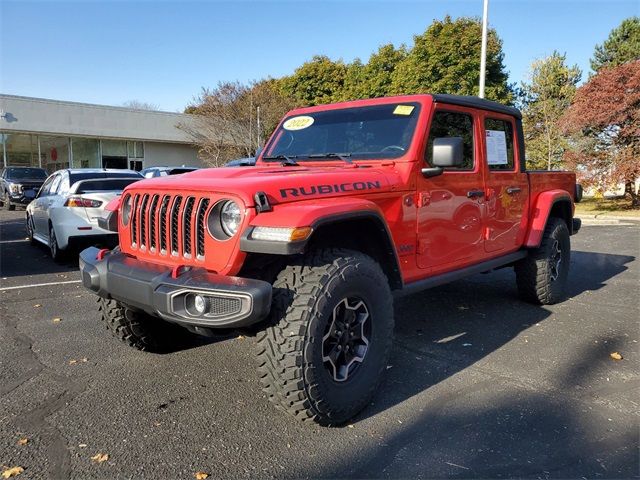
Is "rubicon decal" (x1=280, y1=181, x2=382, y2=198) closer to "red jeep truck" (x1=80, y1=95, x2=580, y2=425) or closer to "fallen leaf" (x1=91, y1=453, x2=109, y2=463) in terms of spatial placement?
"red jeep truck" (x1=80, y1=95, x2=580, y2=425)

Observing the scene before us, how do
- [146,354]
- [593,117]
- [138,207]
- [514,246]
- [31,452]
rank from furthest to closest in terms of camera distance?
[593,117] → [514,246] → [146,354] → [138,207] → [31,452]

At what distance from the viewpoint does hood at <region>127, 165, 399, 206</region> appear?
2754mm

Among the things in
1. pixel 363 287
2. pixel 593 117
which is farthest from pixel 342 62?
pixel 363 287

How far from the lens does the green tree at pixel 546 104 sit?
23.6 m

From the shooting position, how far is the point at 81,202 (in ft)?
24.6

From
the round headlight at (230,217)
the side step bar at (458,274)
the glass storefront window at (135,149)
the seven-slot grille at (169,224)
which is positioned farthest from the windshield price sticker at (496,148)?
the glass storefront window at (135,149)

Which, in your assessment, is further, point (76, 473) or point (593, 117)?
point (593, 117)

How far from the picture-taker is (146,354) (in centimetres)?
392

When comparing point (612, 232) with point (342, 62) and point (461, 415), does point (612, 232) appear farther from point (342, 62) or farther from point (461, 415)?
point (342, 62)

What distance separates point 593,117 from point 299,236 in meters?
19.1

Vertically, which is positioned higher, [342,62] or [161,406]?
[342,62]

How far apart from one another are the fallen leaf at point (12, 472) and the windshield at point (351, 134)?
8.99 ft

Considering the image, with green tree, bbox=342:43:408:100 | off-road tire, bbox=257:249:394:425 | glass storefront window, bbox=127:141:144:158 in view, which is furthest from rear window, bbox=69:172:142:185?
glass storefront window, bbox=127:141:144:158

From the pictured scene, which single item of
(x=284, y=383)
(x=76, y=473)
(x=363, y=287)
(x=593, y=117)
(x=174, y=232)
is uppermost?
(x=593, y=117)
